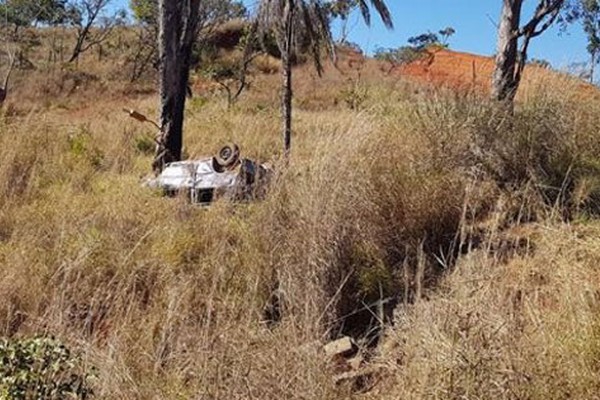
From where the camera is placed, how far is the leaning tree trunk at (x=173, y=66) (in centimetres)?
791

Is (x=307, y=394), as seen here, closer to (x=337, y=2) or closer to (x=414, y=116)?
(x=414, y=116)

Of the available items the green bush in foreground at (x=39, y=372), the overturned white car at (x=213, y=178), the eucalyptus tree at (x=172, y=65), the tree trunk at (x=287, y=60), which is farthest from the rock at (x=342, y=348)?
the tree trunk at (x=287, y=60)

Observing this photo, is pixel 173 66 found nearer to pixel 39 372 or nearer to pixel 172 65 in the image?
pixel 172 65

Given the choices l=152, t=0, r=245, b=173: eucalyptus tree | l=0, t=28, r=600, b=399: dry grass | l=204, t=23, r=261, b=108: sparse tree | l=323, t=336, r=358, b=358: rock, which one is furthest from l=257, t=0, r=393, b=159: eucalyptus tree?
l=204, t=23, r=261, b=108: sparse tree

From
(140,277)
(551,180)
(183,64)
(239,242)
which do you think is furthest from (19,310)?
(183,64)

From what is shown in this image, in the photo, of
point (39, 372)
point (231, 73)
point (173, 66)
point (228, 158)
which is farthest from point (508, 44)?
point (231, 73)

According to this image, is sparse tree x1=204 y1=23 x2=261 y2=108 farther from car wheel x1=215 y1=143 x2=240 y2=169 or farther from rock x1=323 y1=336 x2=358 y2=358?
rock x1=323 y1=336 x2=358 y2=358

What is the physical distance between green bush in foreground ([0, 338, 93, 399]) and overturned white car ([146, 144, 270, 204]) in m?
2.69

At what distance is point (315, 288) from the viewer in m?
3.71

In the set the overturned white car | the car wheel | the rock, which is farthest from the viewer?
the car wheel

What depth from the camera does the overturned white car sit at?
18.5 ft

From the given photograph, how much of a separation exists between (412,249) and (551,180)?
1.28 metres

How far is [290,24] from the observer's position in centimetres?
872

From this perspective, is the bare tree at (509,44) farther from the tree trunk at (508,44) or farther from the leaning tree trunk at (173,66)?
the leaning tree trunk at (173,66)
